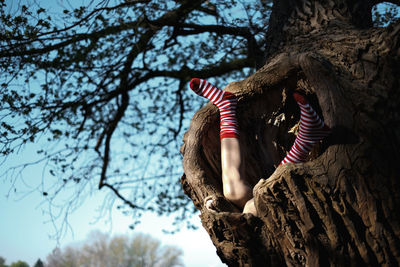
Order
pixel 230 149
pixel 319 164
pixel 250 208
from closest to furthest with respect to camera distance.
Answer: pixel 319 164, pixel 250 208, pixel 230 149

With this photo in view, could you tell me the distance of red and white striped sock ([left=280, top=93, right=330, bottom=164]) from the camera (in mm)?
2713

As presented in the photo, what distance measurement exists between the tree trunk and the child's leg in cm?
10

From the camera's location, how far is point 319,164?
248 cm

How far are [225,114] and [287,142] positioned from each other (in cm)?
84

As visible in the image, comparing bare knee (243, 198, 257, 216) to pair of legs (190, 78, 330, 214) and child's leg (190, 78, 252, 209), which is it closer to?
pair of legs (190, 78, 330, 214)

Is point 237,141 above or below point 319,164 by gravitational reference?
above

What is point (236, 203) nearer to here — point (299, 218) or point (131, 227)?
point (299, 218)

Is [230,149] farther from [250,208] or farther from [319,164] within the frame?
[319,164]

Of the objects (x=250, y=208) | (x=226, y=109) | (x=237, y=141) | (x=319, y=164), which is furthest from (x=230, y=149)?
(x=319, y=164)

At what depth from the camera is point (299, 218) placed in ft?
7.86

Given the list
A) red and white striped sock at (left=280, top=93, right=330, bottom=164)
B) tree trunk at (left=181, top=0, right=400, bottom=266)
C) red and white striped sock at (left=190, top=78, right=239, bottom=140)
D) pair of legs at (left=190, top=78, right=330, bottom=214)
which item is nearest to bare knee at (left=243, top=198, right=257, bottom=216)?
pair of legs at (left=190, top=78, right=330, bottom=214)

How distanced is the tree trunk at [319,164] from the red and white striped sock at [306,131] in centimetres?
7

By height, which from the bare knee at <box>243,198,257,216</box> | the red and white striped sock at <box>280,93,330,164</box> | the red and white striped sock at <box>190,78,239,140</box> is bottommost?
the bare knee at <box>243,198,257,216</box>

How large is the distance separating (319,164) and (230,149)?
80cm
